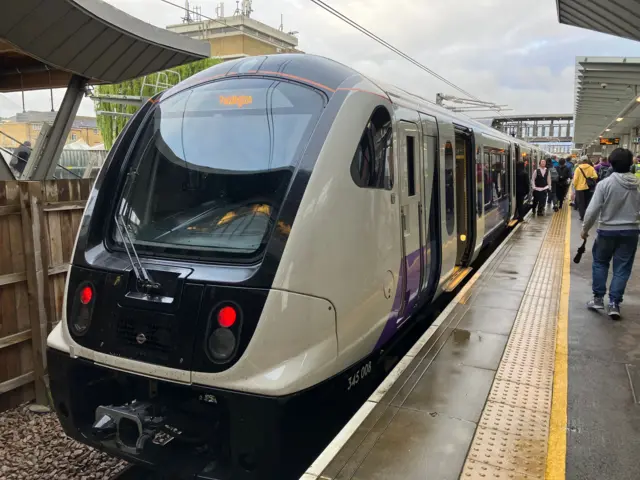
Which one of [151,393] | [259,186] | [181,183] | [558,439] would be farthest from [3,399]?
[558,439]

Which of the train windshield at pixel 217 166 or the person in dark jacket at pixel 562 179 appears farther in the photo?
the person in dark jacket at pixel 562 179

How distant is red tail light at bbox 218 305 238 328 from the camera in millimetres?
3117

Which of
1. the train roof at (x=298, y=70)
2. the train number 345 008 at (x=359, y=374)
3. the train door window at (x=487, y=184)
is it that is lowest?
the train number 345 008 at (x=359, y=374)

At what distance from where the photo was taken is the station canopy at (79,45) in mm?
6535

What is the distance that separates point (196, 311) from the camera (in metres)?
3.19

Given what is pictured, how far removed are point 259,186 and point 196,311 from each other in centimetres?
96

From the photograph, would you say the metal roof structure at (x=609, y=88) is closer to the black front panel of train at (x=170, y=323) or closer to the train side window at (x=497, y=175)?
the train side window at (x=497, y=175)

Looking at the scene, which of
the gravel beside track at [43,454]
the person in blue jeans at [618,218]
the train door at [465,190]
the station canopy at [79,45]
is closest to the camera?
the gravel beside track at [43,454]

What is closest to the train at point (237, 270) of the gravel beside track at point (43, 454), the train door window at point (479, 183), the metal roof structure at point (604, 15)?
the gravel beside track at point (43, 454)

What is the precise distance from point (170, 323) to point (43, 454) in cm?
222

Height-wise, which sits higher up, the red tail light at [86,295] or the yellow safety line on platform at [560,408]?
the red tail light at [86,295]

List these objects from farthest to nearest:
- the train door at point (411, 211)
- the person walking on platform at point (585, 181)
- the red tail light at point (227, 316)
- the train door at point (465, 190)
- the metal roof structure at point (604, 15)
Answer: the person walking on platform at point (585, 181)
the metal roof structure at point (604, 15)
the train door at point (465, 190)
the train door at point (411, 211)
the red tail light at point (227, 316)

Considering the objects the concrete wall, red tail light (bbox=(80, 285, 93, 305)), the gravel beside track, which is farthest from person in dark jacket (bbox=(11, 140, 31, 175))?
the concrete wall

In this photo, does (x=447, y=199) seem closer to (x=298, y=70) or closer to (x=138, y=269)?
(x=298, y=70)
